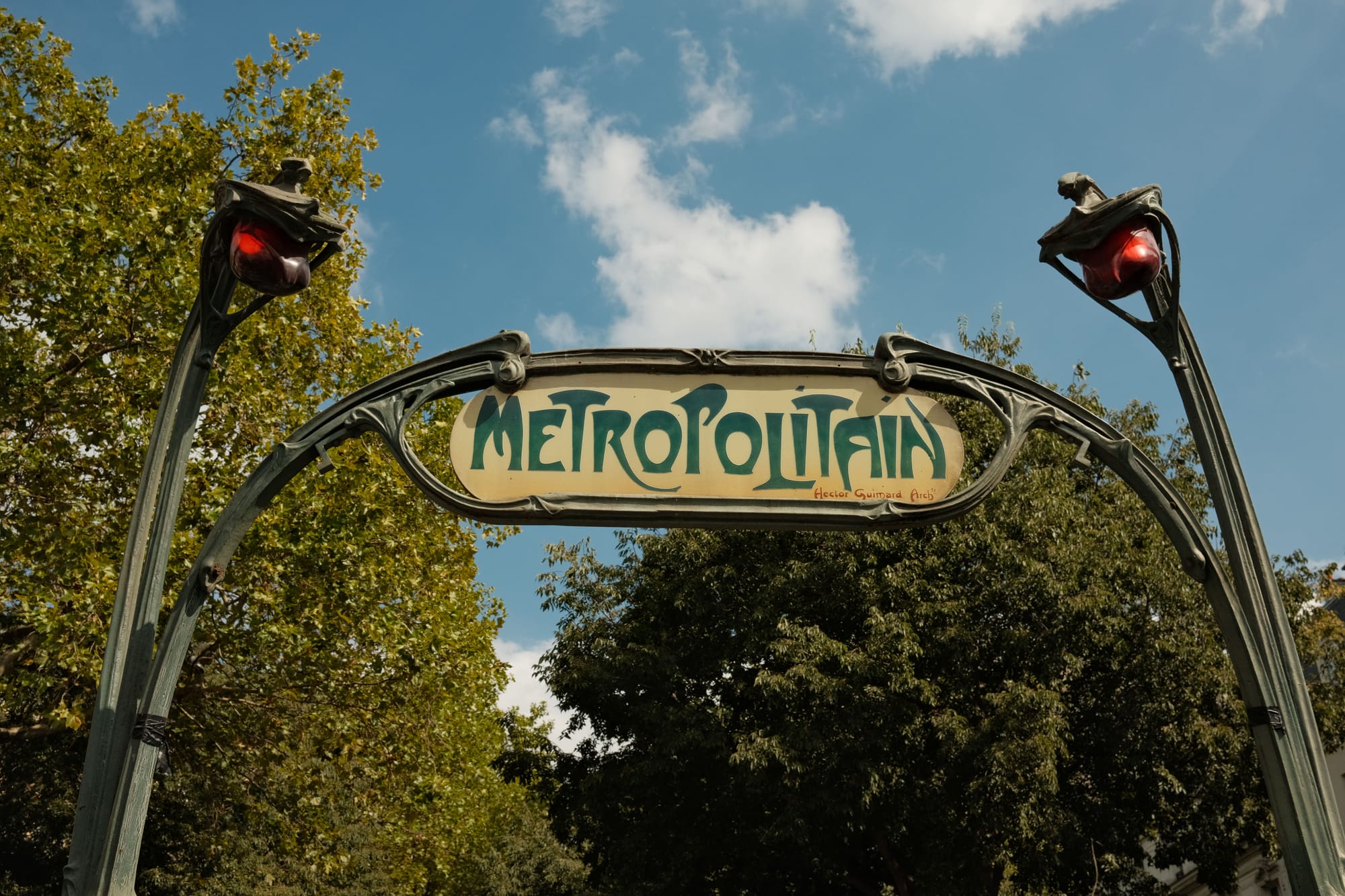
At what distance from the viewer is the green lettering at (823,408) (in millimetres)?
4523

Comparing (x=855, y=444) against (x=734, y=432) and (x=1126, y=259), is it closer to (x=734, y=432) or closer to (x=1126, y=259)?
(x=734, y=432)

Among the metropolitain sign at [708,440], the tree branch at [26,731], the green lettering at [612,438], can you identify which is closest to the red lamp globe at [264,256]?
the metropolitain sign at [708,440]

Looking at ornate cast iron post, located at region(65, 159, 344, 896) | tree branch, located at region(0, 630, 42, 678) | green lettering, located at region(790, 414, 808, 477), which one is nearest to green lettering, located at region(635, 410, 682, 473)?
green lettering, located at region(790, 414, 808, 477)

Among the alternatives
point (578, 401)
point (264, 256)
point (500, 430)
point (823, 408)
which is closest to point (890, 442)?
point (823, 408)

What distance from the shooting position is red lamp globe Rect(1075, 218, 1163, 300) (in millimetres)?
4398

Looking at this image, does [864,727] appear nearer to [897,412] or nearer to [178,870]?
[897,412]

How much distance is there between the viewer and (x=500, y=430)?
4.55 m

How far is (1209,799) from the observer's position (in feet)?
54.5

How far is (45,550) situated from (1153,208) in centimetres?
1335

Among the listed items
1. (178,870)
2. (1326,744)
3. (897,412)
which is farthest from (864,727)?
(178,870)

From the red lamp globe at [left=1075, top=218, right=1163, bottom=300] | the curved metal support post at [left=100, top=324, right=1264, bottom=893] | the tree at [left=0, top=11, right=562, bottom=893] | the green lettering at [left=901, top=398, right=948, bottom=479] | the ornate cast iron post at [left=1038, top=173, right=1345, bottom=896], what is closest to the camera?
the ornate cast iron post at [left=1038, top=173, right=1345, bottom=896]

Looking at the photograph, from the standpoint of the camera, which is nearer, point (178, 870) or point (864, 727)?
point (864, 727)

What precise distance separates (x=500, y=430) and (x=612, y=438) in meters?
0.46

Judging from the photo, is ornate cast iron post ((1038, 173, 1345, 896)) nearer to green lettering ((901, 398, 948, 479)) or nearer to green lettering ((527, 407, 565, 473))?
green lettering ((901, 398, 948, 479))
